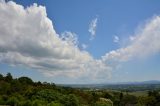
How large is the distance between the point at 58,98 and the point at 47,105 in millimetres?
12958

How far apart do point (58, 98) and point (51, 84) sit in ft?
133

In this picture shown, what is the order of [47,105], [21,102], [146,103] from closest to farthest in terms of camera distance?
[47,105]
[21,102]
[146,103]

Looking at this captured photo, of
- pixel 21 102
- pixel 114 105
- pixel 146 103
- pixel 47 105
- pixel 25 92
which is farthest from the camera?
pixel 114 105

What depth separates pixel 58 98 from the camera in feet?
300

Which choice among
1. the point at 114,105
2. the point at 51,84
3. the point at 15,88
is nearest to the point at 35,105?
the point at 15,88

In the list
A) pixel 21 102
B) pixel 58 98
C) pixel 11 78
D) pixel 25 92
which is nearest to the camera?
pixel 21 102

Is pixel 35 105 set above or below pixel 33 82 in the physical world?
below

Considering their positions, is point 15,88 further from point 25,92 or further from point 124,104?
point 124,104

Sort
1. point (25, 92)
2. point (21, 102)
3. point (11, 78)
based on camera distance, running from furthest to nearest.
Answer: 1. point (11, 78)
2. point (25, 92)
3. point (21, 102)

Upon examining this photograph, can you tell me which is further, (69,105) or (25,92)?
(25,92)

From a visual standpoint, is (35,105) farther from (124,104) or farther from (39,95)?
(124,104)

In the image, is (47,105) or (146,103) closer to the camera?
(47,105)

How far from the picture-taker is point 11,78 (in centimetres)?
12862

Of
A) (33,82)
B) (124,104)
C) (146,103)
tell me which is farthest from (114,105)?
(33,82)
